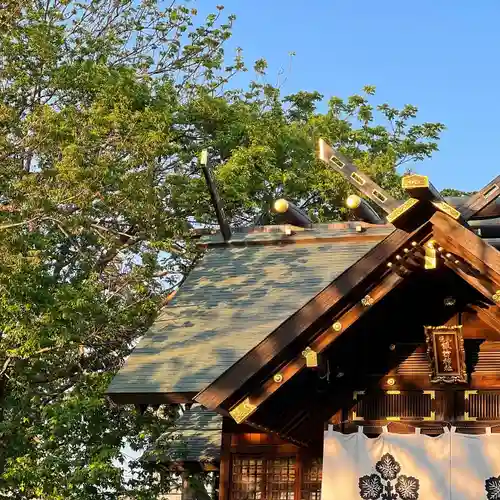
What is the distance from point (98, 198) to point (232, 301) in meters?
2.98

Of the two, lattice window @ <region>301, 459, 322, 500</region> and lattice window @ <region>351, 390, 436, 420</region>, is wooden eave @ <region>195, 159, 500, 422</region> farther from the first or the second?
lattice window @ <region>301, 459, 322, 500</region>

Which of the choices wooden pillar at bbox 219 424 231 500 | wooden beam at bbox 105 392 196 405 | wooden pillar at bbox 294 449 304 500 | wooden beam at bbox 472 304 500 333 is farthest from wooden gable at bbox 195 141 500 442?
wooden pillar at bbox 219 424 231 500

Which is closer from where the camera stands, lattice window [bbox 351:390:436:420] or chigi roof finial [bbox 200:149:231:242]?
lattice window [bbox 351:390:436:420]

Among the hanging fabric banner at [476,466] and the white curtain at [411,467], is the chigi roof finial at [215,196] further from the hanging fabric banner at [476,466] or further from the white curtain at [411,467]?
the hanging fabric banner at [476,466]

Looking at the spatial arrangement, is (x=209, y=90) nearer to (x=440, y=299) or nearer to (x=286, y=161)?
(x=286, y=161)

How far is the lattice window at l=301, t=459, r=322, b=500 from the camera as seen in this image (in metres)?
8.72

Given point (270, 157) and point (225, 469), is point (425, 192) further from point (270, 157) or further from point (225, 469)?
point (270, 157)

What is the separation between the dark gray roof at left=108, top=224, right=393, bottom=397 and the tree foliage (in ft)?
4.16

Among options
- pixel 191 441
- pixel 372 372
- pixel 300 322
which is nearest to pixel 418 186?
pixel 300 322

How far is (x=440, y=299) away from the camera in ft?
27.4

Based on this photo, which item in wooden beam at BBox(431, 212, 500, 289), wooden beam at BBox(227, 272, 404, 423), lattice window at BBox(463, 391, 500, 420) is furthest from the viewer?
lattice window at BBox(463, 391, 500, 420)

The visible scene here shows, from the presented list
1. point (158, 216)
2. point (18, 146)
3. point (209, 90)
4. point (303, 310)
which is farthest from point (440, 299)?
point (209, 90)

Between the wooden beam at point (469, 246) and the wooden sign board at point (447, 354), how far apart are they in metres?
1.20

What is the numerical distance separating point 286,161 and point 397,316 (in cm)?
1007
